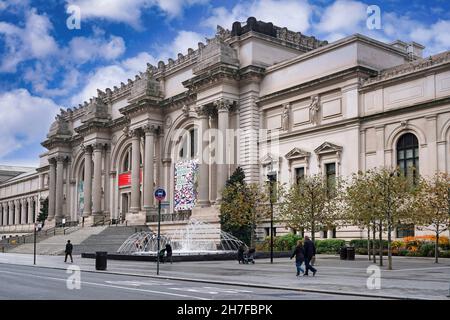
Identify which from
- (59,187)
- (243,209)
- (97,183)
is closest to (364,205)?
(243,209)

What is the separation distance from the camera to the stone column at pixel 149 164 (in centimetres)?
6838

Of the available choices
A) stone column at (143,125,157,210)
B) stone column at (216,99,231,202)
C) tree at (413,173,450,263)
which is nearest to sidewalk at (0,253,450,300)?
tree at (413,173,450,263)

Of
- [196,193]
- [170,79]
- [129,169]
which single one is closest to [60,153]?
[129,169]

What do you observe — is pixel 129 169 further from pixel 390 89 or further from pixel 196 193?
pixel 390 89

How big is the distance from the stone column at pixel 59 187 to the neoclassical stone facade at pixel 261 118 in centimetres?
1048

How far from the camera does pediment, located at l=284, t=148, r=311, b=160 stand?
52334 mm

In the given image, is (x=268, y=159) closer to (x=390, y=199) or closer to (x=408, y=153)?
(x=408, y=153)

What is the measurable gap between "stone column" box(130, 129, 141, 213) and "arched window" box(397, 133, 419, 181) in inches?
1342

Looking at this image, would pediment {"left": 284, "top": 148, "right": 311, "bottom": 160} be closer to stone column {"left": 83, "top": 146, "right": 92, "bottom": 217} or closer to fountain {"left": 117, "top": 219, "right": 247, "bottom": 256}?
fountain {"left": 117, "top": 219, "right": 247, "bottom": 256}

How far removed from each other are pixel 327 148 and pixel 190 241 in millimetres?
15480

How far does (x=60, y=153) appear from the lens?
93.3m

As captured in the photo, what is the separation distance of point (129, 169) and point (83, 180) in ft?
49.4

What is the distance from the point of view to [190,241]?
56719 mm

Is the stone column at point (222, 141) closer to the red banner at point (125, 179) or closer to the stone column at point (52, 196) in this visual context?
the red banner at point (125, 179)
